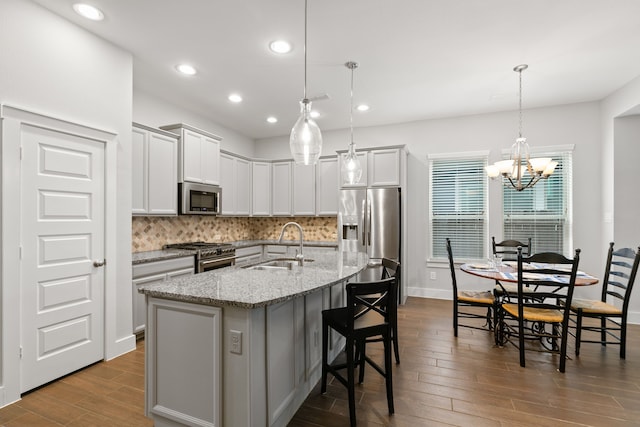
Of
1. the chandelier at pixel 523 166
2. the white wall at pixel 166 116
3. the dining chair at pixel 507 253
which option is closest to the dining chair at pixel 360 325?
the dining chair at pixel 507 253

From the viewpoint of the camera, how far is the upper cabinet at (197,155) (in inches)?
162

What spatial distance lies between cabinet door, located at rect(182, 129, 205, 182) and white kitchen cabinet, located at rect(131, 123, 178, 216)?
0.35ft

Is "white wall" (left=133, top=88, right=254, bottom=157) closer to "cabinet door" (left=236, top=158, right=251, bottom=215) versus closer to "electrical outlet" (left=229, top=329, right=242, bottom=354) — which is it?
"cabinet door" (left=236, top=158, right=251, bottom=215)

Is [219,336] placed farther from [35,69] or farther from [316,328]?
[35,69]

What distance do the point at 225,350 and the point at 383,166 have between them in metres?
3.87

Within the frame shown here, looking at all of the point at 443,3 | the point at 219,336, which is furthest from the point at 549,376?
the point at 443,3

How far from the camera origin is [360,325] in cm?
215

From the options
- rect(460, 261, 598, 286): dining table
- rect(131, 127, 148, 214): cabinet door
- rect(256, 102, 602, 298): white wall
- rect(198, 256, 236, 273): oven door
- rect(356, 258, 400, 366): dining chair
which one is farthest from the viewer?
rect(256, 102, 602, 298): white wall

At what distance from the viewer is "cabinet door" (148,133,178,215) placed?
3.77 metres

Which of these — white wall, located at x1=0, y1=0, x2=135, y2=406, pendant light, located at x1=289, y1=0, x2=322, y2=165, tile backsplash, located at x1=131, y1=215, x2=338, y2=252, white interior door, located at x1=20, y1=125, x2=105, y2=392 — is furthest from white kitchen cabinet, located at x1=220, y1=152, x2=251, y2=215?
pendant light, located at x1=289, y1=0, x2=322, y2=165

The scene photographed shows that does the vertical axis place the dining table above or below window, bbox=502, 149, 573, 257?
below

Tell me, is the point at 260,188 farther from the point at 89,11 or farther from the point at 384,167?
the point at 89,11

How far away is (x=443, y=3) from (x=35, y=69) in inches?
124

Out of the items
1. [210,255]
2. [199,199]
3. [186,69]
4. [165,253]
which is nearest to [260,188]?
[199,199]
